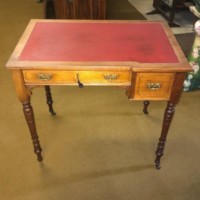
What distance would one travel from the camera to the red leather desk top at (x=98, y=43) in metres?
1.18

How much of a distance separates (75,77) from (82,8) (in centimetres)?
185

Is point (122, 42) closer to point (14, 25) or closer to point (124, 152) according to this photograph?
point (124, 152)

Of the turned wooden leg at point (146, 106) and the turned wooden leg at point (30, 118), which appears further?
the turned wooden leg at point (146, 106)

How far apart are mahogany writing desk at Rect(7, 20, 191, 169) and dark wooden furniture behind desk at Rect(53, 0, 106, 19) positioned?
151 centimetres

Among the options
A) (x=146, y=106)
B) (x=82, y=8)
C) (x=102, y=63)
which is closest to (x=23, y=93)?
(x=102, y=63)

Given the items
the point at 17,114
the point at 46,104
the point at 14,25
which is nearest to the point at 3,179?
the point at 17,114

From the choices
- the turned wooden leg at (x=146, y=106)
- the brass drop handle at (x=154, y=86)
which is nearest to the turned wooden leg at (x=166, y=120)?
the brass drop handle at (x=154, y=86)

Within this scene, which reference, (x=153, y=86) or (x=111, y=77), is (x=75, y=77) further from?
(x=153, y=86)

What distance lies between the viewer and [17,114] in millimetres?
1970

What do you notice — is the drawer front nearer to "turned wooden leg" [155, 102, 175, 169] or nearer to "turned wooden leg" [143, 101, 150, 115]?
"turned wooden leg" [155, 102, 175, 169]

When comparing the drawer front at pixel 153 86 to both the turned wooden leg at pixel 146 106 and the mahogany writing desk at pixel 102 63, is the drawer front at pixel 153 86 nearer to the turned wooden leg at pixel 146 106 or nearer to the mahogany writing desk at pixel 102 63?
the mahogany writing desk at pixel 102 63

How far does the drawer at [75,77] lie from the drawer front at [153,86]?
0.06 metres

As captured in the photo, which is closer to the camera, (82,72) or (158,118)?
(82,72)

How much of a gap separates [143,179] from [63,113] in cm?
83
